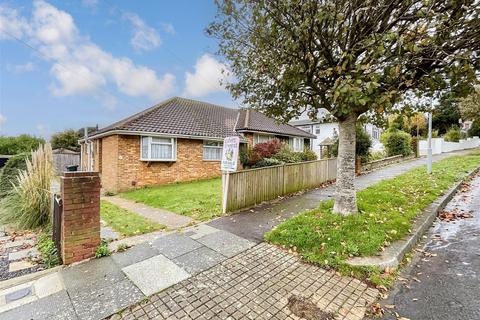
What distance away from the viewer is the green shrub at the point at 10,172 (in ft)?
25.2

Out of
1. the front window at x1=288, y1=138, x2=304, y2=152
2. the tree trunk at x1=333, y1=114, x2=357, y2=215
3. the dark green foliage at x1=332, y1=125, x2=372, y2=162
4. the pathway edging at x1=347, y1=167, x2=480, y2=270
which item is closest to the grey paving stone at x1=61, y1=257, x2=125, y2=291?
the pathway edging at x1=347, y1=167, x2=480, y2=270

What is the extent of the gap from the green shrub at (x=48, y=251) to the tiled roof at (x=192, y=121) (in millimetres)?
7654

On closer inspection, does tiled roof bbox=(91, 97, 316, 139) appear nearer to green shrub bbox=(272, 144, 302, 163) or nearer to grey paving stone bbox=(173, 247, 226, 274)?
green shrub bbox=(272, 144, 302, 163)

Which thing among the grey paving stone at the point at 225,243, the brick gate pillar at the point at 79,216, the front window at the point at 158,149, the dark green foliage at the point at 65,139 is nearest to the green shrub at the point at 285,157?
the front window at the point at 158,149

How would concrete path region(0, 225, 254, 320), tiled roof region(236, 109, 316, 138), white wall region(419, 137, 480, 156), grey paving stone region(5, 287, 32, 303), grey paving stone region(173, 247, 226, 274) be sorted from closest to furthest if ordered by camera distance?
1. concrete path region(0, 225, 254, 320)
2. grey paving stone region(5, 287, 32, 303)
3. grey paving stone region(173, 247, 226, 274)
4. tiled roof region(236, 109, 316, 138)
5. white wall region(419, 137, 480, 156)

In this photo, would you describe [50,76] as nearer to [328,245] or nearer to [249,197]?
[249,197]

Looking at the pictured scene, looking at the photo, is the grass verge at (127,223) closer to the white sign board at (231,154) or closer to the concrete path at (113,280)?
the concrete path at (113,280)

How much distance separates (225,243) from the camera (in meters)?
4.67

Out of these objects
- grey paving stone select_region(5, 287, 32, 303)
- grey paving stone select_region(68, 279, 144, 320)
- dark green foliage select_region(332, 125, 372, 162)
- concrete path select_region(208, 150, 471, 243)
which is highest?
dark green foliage select_region(332, 125, 372, 162)

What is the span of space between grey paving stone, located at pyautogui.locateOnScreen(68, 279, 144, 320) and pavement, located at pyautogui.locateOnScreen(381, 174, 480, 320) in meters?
2.98

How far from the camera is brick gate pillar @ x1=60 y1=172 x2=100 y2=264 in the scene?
3.85m

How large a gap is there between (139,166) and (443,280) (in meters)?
12.1

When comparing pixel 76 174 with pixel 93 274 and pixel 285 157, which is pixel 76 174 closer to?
pixel 93 274

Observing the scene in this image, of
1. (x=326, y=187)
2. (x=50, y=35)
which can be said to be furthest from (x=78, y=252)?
(x=50, y=35)
